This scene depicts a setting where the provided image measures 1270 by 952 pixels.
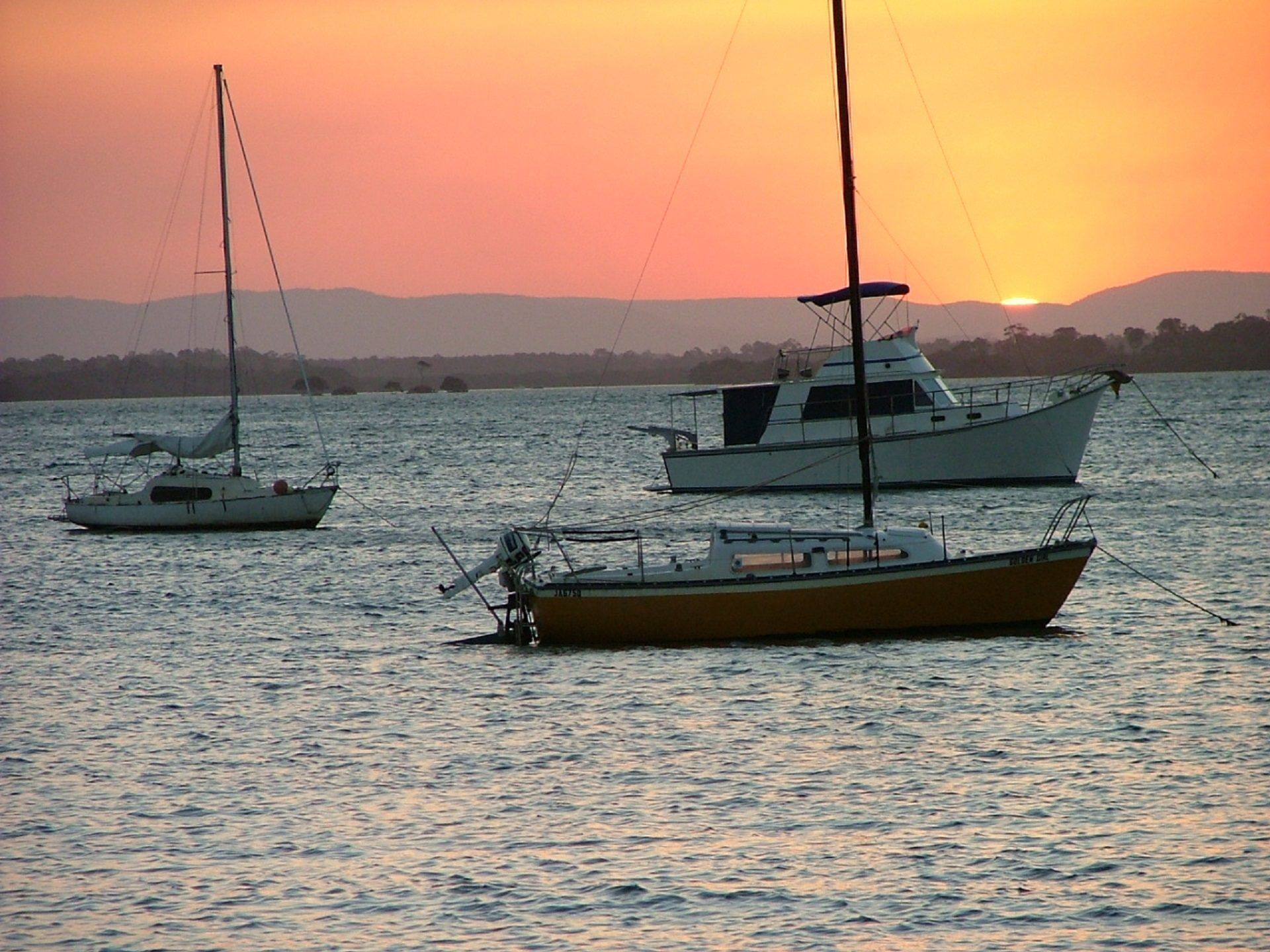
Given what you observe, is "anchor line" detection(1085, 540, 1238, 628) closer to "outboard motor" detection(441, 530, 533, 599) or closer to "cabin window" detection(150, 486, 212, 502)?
"outboard motor" detection(441, 530, 533, 599)

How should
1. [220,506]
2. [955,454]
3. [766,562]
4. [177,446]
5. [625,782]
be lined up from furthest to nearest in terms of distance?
[955,454]
[177,446]
[220,506]
[766,562]
[625,782]

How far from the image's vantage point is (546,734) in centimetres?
2139

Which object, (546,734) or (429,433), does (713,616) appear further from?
Answer: (429,433)

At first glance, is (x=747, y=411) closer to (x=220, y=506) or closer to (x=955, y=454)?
(x=955, y=454)

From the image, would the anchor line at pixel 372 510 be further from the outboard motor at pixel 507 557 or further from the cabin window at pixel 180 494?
the outboard motor at pixel 507 557

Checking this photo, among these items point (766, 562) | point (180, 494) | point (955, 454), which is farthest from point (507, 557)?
point (955, 454)

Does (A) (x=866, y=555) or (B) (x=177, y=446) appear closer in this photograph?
(A) (x=866, y=555)

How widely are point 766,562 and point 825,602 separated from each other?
1.23m

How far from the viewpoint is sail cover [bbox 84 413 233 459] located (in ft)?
170

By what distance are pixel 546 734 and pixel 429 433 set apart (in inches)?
5350

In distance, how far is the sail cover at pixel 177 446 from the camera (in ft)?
170

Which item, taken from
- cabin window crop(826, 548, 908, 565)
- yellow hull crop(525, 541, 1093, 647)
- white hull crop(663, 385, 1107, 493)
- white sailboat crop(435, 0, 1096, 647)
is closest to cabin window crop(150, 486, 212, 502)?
white hull crop(663, 385, 1107, 493)

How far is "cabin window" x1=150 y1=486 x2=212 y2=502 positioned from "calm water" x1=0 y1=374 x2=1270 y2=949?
1387 cm

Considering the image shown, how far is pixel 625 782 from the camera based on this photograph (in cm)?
1878
